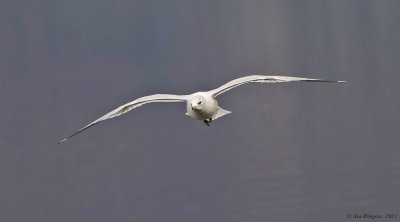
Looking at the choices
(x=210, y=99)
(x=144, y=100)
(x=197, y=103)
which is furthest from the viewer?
(x=144, y=100)

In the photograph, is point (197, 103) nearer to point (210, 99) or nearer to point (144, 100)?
point (210, 99)

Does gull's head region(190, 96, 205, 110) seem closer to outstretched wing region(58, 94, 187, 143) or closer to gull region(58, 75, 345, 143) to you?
gull region(58, 75, 345, 143)

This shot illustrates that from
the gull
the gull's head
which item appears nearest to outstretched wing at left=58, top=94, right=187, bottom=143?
the gull

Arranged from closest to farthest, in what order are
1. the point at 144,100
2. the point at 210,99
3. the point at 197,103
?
the point at 197,103 < the point at 210,99 < the point at 144,100

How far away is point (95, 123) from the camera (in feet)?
51.5

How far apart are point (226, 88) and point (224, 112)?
652 millimetres

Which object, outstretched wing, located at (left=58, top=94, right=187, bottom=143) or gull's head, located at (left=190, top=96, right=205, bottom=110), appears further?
outstretched wing, located at (left=58, top=94, right=187, bottom=143)

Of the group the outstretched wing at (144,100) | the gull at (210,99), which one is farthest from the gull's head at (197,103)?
the outstretched wing at (144,100)

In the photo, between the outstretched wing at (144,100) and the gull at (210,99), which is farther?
the outstretched wing at (144,100)

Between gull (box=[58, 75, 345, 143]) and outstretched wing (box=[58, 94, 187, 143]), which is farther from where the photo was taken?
outstretched wing (box=[58, 94, 187, 143])

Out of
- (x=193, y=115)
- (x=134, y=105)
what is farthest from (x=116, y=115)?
(x=193, y=115)

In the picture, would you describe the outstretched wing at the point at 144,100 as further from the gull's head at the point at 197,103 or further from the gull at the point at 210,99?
the gull's head at the point at 197,103

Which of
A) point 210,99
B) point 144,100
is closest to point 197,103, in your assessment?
point 210,99

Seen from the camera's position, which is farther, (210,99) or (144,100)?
(144,100)
